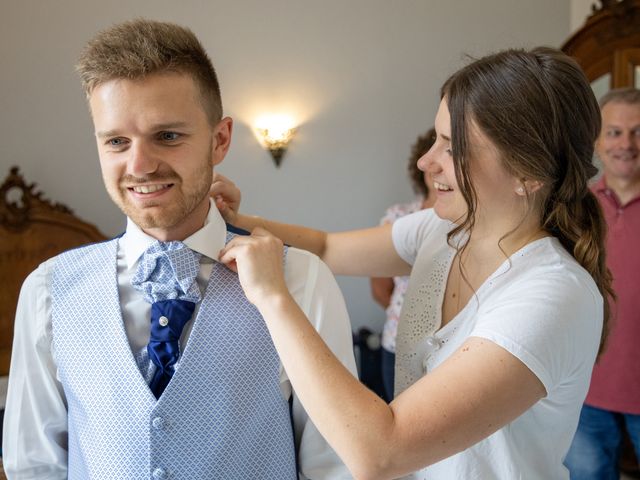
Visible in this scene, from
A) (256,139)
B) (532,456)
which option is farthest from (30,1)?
(532,456)

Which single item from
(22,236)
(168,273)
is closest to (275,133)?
(22,236)

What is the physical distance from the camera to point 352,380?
106 centimetres

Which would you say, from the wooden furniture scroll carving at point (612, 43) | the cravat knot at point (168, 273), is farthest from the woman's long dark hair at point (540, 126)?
the wooden furniture scroll carving at point (612, 43)

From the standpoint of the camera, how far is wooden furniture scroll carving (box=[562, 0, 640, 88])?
316cm

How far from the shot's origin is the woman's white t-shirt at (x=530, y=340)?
3.52ft

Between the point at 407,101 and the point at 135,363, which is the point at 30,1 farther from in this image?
the point at 135,363

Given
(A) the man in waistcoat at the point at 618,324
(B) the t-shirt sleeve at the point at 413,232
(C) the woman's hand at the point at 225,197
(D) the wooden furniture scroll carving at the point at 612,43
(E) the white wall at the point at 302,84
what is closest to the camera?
(C) the woman's hand at the point at 225,197

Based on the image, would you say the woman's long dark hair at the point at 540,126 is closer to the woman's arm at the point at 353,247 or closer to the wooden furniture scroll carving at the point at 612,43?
the woman's arm at the point at 353,247

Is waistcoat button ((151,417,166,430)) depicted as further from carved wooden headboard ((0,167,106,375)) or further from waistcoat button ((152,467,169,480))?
carved wooden headboard ((0,167,106,375))

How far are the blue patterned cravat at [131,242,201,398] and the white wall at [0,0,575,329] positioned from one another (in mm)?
2734

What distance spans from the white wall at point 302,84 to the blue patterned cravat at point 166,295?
2734 millimetres

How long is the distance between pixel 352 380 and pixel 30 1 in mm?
3308

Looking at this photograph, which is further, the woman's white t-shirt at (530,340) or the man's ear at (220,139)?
the man's ear at (220,139)

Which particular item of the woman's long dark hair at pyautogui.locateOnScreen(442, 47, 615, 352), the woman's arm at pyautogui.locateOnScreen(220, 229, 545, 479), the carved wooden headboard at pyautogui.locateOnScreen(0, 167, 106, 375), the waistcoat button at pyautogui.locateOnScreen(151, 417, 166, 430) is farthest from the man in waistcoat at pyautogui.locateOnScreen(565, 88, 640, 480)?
the carved wooden headboard at pyautogui.locateOnScreen(0, 167, 106, 375)
